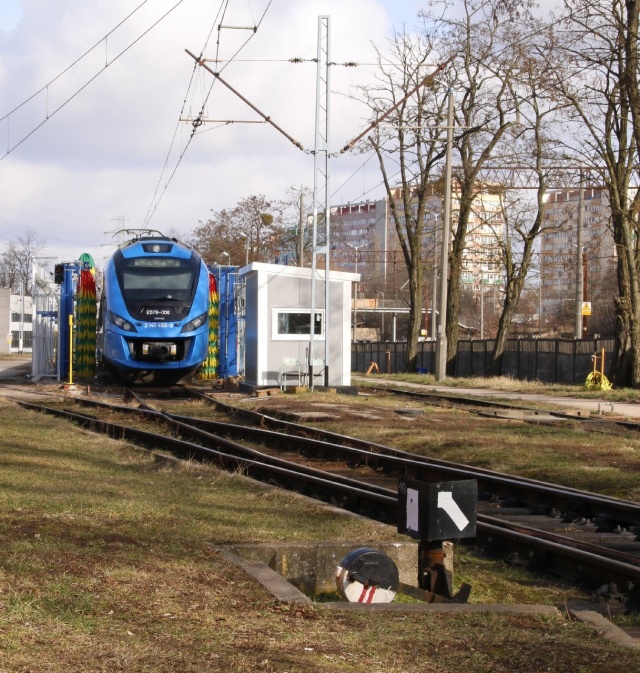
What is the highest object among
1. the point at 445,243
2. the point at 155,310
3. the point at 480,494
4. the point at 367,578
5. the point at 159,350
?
the point at 445,243

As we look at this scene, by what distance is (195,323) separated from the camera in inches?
1043

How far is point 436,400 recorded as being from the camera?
85.4 feet

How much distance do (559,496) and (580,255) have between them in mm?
33706

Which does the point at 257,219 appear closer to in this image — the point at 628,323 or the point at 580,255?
the point at 580,255

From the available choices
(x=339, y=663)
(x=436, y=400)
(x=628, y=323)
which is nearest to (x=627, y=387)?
(x=628, y=323)

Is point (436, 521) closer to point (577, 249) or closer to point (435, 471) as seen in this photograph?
point (435, 471)

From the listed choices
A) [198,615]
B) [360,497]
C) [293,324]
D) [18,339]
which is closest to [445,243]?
[293,324]

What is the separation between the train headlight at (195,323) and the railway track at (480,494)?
24.3 feet

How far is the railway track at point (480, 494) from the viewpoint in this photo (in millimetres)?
7840

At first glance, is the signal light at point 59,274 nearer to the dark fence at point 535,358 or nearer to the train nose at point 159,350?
→ the train nose at point 159,350

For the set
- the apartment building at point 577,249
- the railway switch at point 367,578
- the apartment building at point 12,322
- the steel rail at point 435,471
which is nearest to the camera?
the railway switch at point 367,578

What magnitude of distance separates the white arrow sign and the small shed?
67.0 ft

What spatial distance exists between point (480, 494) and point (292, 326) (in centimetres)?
1657

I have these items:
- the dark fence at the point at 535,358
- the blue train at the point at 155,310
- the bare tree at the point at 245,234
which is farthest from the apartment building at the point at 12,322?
the blue train at the point at 155,310
